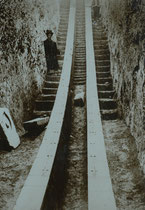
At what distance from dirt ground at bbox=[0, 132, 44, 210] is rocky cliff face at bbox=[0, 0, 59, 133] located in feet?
1.51

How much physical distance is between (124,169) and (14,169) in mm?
1562

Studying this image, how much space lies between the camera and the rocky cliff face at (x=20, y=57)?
3.80m

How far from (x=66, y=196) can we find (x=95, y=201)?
68cm

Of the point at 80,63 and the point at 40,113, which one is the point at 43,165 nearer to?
the point at 40,113

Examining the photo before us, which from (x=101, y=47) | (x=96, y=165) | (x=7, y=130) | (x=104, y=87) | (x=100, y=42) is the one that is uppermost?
(x=100, y=42)

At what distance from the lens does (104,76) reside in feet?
20.4

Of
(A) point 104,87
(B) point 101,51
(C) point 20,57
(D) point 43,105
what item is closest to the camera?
(C) point 20,57

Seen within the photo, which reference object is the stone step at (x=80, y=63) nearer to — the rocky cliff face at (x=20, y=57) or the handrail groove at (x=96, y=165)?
the rocky cliff face at (x=20, y=57)

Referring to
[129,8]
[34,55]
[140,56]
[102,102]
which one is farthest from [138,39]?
[34,55]

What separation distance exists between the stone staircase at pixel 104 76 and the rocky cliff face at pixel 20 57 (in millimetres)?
1598

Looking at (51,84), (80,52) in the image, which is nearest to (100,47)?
(80,52)

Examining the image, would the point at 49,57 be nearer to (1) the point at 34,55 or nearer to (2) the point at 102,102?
(1) the point at 34,55

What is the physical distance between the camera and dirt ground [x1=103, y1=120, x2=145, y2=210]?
8.13ft

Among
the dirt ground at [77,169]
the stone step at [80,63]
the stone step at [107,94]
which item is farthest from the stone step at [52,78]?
the dirt ground at [77,169]
